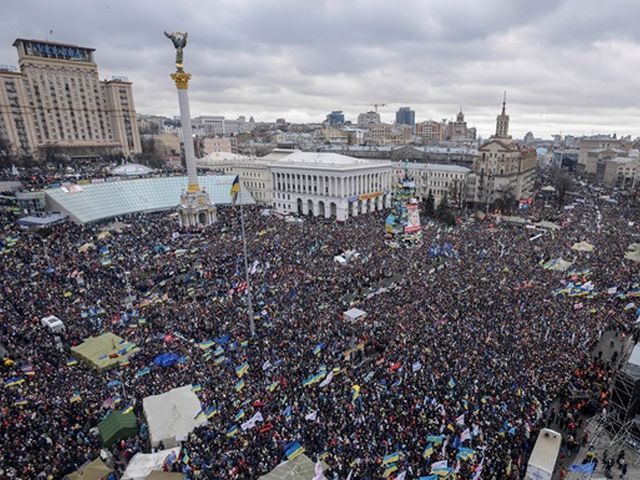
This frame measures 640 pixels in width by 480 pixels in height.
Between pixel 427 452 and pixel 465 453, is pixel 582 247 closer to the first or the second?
pixel 465 453

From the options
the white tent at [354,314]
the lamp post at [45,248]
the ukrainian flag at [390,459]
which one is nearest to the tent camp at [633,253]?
the white tent at [354,314]

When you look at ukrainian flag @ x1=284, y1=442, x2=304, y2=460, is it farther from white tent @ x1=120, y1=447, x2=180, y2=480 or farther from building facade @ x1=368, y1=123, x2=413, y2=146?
→ building facade @ x1=368, y1=123, x2=413, y2=146

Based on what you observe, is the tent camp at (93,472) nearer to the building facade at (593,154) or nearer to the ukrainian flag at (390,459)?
the ukrainian flag at (390,459)

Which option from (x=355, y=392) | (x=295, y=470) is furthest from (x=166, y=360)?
(x=295, y=470)

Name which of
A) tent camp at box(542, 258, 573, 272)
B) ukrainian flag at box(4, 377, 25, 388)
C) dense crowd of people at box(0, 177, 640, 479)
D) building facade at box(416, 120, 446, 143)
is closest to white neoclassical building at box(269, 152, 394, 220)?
dense crowd of people at box(0, 177, 640, 479)

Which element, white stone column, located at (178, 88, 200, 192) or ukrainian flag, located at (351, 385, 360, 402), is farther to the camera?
white stone column, located at (178, 88, 200, 192)

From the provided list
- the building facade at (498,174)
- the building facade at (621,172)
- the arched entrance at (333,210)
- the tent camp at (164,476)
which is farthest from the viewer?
the building facade at (621,172)

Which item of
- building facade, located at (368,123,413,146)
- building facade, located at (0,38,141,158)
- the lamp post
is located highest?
building facade, located at (0,38,141,158)
